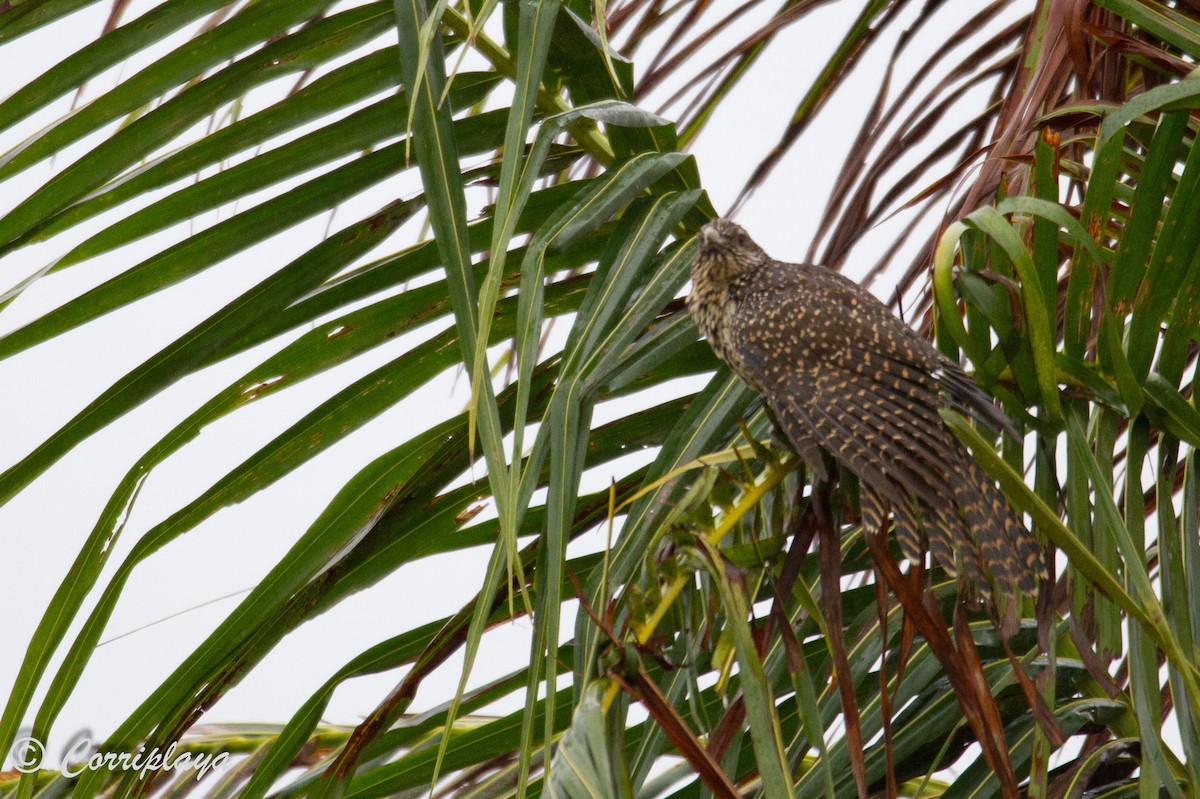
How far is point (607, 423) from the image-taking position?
1.83 metres

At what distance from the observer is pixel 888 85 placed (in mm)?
2293

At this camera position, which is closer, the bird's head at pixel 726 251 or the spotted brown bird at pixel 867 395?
the spotted brown bird at pixel 867 395

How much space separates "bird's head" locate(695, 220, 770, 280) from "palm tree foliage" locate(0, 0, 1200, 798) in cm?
6

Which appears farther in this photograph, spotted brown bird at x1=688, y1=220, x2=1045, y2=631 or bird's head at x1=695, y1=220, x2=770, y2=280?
bird's head at x1=695, y1=220, x2=770, y2=280

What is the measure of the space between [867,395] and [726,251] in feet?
1.49

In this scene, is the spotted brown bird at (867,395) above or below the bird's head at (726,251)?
below

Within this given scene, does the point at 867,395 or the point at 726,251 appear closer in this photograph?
the point at 867,395

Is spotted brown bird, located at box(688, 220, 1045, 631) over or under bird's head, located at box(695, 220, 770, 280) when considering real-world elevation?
under

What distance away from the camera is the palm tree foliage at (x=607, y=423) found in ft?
3.92

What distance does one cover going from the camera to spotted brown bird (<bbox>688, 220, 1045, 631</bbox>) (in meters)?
1.51

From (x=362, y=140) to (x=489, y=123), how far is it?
0.18 metres

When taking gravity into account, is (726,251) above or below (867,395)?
above

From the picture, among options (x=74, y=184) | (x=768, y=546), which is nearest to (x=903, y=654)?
(x=768, y=546)

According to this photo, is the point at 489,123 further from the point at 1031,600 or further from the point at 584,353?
the point at 1031,600
